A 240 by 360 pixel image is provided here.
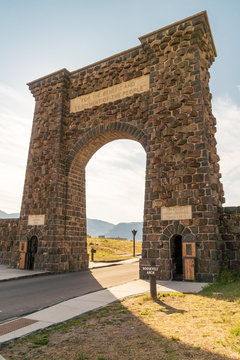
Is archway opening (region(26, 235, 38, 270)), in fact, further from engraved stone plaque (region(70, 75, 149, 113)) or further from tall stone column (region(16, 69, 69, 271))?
engraved stone plaque (region(70, 75, 149, 113))

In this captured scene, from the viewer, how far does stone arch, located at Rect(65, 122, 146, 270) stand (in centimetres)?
1396

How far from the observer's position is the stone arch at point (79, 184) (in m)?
14.0

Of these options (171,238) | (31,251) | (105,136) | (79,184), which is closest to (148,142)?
(105,136)

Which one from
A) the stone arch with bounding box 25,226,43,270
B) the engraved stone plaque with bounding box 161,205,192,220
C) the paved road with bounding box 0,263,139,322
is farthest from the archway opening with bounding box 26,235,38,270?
the engraved stone plaque with bounding box 161,205,192,220

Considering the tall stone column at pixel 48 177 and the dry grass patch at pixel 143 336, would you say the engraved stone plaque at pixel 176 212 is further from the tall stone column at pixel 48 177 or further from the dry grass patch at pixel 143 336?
the tall stone column at pixel 48 177

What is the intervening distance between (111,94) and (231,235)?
8624 mm

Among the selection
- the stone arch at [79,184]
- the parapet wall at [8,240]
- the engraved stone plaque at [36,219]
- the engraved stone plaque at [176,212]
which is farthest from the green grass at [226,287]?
the parapet wall at [8,240]

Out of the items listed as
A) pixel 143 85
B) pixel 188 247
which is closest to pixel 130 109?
pixel 143 85

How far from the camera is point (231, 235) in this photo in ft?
33.4

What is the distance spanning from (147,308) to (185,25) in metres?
11.2

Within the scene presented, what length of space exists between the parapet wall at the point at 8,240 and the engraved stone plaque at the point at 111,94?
7583 millimetres

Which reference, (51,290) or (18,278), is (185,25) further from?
(18,278)

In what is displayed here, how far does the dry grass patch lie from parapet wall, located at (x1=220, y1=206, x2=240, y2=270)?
181 inches

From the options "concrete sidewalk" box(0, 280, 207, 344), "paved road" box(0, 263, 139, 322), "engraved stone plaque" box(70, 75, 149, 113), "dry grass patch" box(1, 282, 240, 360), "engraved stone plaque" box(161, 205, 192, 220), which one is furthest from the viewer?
"engraved stone plaque" box(70, 75, 149, 113)
